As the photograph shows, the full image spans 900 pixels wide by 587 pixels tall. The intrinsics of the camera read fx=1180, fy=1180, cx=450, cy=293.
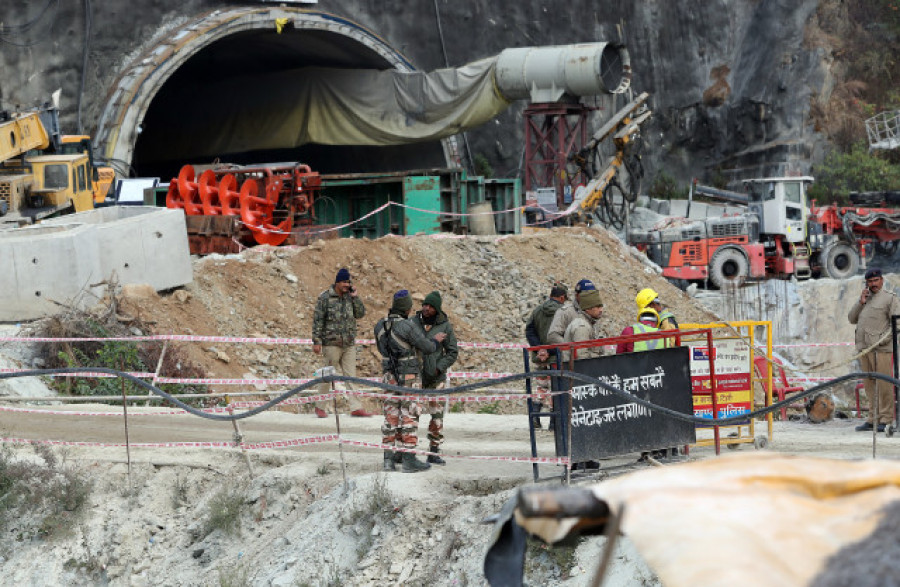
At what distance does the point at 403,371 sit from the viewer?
10.8 m

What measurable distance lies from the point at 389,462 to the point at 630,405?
2.41m

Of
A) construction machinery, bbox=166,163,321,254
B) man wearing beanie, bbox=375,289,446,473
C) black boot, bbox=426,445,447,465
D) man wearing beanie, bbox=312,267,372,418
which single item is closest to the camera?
man wearing beanie, bbox=375,289,446,473

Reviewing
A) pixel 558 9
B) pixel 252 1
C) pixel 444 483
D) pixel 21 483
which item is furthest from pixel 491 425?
pixel 558 9

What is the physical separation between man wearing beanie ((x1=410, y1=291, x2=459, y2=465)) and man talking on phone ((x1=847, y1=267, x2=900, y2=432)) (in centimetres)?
452

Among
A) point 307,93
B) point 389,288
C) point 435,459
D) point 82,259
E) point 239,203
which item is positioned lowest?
point 435,459

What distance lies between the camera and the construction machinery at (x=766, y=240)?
31672 millimetres

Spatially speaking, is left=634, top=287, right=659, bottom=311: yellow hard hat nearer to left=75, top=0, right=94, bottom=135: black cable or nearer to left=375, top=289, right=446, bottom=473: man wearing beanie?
left=375, top=289, right=446, bottom=473: man wearing beanie

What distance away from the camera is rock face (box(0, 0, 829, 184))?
1507 inches

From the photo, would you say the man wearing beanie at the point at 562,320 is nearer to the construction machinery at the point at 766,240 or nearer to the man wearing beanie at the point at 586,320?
the man wearing beanie at the point at 586,320

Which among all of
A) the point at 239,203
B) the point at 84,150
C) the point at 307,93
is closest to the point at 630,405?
the point at 239,203

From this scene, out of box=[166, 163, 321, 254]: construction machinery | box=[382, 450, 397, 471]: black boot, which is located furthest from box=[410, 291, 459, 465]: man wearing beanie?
box=[166, 163, 321, 254]: construction machinery

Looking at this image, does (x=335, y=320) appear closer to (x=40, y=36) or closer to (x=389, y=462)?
(x=389, y=462)

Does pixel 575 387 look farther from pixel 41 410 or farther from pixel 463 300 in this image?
pixel 463 300

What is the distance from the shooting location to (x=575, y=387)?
9.36 m
